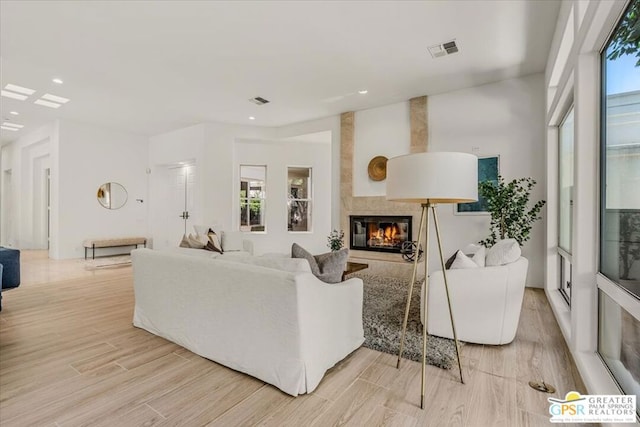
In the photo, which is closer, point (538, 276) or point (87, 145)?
point (538, 276)

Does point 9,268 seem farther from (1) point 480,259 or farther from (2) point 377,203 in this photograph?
(2) point 377,203

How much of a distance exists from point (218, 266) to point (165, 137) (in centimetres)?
674

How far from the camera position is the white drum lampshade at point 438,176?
1818mm

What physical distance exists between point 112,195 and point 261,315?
23.8 ft

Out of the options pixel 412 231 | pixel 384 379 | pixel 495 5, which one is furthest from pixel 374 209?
pixel 384 379

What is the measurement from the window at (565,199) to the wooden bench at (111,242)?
8336mm

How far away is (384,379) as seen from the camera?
203 centimetres

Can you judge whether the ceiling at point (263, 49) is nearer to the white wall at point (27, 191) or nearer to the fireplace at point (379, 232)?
Result: the fireplace at point (379, 232)

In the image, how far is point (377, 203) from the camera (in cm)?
567

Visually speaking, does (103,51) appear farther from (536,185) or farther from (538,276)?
(538,276)

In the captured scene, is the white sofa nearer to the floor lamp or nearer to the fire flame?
the floor lamp

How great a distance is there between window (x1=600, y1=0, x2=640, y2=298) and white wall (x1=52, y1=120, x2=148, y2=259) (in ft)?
28.4

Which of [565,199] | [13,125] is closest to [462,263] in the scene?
[565,199]

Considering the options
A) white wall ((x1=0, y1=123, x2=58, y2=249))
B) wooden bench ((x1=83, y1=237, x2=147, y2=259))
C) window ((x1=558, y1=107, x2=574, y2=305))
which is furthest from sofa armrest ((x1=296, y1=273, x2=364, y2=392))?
white wall ((x1=0, y1=123, x2=58, y2=249))
